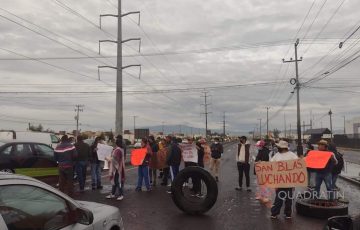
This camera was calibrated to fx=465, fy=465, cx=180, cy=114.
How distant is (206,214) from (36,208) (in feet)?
24.0

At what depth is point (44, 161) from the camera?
1608cm

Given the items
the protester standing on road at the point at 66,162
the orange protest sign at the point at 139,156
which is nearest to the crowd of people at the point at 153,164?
the protester standing on road at the point at 66,162

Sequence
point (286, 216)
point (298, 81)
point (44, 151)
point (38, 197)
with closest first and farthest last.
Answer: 1. point (38, 197)
2. point (286, 216)
3. point (44, 151)
4. point (298, 81)

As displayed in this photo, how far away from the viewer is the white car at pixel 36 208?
4.08 meters

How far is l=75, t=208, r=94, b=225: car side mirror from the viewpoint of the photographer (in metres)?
4.84

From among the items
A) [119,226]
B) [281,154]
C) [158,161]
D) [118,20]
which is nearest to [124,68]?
[118,20]

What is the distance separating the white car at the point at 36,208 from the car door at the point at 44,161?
447 inches

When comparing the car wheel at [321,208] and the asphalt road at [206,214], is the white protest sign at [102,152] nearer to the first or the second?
the asphalt road at [206,214]

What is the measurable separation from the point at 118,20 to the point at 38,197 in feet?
120

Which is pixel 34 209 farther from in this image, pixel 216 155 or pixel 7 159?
pixel 216 155

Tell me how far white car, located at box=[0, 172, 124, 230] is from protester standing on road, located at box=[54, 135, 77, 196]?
28.6 ft

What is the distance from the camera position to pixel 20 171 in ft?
49.7

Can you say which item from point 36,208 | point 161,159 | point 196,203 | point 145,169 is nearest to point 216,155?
point 161,159

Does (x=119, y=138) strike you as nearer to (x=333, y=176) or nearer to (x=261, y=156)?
(x=261, y=156)
